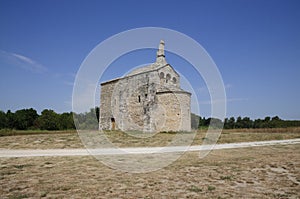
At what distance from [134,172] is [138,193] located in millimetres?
2351

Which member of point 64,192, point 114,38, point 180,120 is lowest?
point 64,192

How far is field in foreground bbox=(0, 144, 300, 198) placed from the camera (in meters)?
6.25

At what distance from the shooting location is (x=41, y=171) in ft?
27.7

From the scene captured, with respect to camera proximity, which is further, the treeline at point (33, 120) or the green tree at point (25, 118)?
the green tree at point (25, 118)

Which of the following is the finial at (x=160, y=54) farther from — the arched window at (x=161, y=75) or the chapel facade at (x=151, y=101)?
the arched window at (x=161, y=75)

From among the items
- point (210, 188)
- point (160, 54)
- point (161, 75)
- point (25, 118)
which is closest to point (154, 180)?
point (210, 188)

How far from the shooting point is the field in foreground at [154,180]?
6.25 m

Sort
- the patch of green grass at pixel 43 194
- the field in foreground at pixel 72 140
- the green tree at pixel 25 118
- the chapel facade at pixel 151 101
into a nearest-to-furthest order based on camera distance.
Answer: the patch of green grass at pixel 43 194 → the field in foreground at pixel 72 140 → the chapel facade at pixel 151 101 → the green tree at pixel 25 118

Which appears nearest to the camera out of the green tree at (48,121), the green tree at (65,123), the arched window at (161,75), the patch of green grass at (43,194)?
the patch of green grass at (43,194)

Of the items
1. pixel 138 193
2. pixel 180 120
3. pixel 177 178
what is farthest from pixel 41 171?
pixel 180 120

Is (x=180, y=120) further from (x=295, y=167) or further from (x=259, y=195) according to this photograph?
(x=259, y=195)

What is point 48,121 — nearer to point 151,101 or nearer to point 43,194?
point 151,101

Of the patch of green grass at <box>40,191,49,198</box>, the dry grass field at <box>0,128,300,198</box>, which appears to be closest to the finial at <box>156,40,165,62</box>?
the dry grass field at <box>0,128,300,198</box>

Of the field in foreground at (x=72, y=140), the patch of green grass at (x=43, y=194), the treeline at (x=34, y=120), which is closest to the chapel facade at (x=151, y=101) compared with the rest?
the field in foreground at (x=72, y=140)
